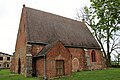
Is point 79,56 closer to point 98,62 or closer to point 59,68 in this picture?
point 98,62

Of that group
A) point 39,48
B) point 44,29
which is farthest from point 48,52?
point 44,29

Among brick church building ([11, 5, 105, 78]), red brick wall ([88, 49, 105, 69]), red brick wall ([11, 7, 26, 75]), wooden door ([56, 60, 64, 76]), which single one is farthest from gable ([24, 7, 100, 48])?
wooden door ([56, 60, 64, 76])

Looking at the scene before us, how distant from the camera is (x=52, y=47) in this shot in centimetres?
2111

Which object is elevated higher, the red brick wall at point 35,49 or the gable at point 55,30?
the gable at point 55,30

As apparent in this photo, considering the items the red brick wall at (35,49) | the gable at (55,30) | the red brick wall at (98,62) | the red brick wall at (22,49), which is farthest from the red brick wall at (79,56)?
the red brick wall at (22,49)

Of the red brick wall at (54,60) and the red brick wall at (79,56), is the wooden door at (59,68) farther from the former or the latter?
the red brick wall at (79,56)

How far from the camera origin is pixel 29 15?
88.6 ft

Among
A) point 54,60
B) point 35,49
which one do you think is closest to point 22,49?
point 35,49

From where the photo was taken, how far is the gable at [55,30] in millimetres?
25266

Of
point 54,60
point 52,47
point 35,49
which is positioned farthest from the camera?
point 35,49

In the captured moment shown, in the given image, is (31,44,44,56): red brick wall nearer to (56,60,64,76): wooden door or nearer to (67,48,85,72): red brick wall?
(56,60,64,76): wooden door

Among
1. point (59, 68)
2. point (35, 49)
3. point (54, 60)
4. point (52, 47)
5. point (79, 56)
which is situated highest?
point (52, 47)

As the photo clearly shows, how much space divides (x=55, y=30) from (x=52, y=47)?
26.0ft

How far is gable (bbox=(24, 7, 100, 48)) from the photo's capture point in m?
25.3
